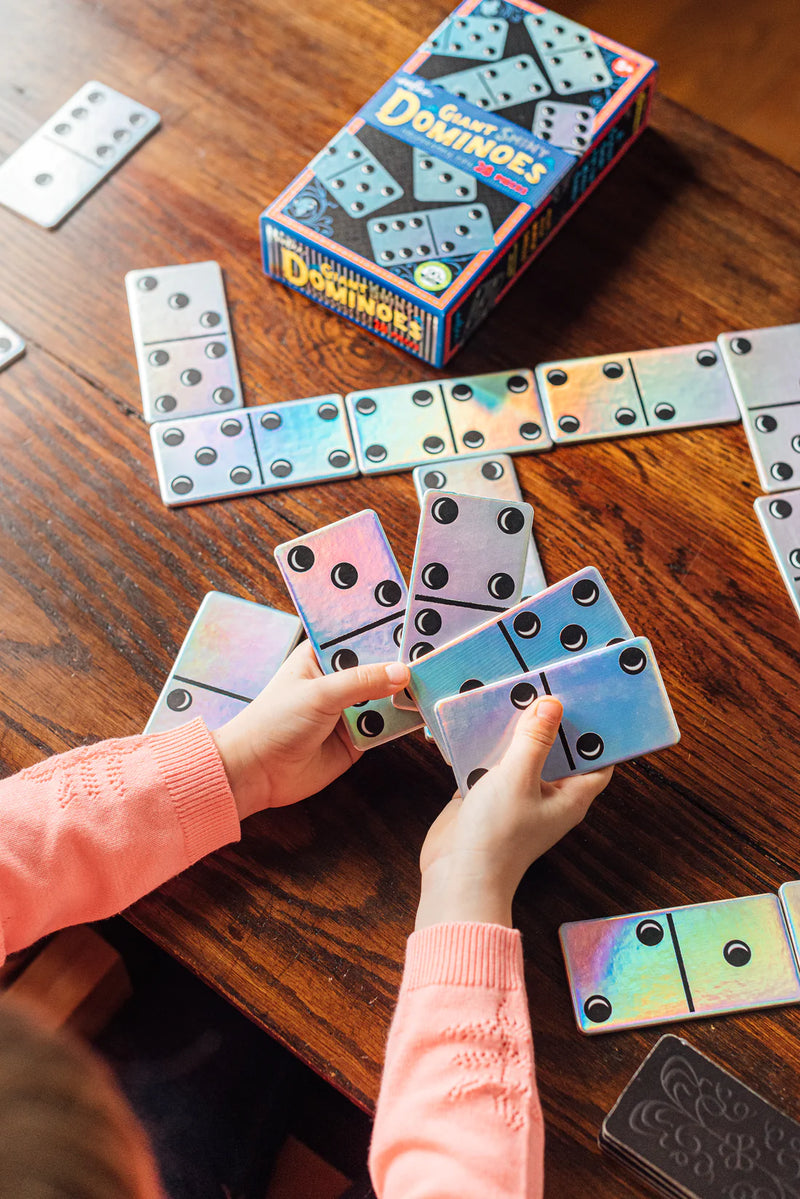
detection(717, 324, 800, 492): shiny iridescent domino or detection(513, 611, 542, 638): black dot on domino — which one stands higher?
detection(513, 611, 542, 638): black dot on domino

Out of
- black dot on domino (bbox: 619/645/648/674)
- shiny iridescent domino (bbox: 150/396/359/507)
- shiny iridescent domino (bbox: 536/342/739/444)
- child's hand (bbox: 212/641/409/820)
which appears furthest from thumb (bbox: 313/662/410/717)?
shiny iridescent domino (bbox: 536/342/739/444)

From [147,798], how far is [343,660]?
9.6 inches

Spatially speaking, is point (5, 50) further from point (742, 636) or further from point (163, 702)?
point (742, 636)

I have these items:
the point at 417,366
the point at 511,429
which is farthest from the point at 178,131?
the point at 511,429

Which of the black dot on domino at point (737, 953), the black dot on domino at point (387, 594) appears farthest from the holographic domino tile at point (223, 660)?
the black dot on domino at point (737, 953)

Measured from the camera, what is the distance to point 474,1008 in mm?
971

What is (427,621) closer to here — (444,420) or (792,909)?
(444,420)

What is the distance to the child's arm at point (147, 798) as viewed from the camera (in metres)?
1.05

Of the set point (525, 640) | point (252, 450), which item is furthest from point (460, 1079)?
point (252, 450)

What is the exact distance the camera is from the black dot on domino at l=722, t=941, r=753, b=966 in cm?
107

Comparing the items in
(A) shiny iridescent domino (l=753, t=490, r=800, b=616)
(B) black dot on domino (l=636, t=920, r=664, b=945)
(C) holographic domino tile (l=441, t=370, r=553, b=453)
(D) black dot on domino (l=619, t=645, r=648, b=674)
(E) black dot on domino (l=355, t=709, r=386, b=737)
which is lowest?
(A) shiny iridescent domino (l=753, t=490, r=800, b=616)

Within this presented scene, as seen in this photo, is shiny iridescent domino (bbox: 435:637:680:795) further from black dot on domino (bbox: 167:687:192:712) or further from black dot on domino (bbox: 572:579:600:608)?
black dot on domino (bbox: 167:687:192:712)

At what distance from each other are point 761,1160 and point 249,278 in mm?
1180

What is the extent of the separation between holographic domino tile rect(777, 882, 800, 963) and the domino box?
2.44 feet
